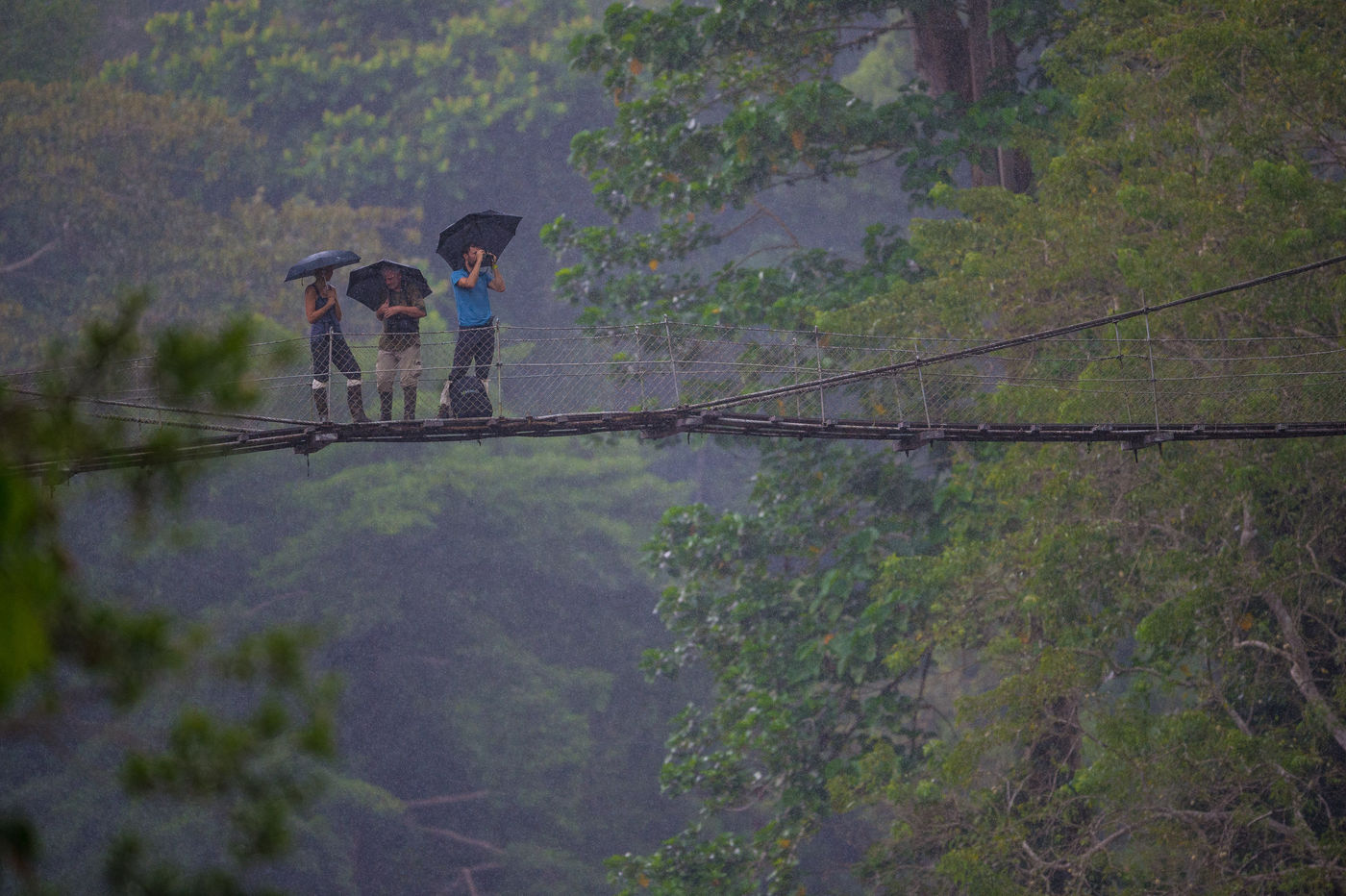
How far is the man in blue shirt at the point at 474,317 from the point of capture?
4719 mm

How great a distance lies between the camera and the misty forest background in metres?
1.96

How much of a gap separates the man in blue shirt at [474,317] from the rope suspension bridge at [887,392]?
0.32 feet

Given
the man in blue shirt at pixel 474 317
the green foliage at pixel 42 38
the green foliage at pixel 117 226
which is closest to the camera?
the man in blue shirt at pixel 474 317

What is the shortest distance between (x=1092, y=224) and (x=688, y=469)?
1350cm

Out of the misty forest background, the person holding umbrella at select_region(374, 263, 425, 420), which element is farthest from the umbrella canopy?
the misty forest background

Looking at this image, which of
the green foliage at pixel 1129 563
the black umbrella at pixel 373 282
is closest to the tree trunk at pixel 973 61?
the green foliage at pixel 1129 563

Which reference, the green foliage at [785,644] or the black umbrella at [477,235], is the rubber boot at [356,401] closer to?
the black umbrella at [477,235]

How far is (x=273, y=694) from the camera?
1.72m

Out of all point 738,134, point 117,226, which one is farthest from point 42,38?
point 738,134

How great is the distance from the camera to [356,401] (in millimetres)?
4520

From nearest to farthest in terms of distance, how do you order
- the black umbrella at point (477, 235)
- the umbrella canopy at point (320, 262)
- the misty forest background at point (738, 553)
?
1. the misty forest background at point (738, 553)
2. the umbrella canopy at point (320, 262)
3. the black umbrella at point (477, 235)

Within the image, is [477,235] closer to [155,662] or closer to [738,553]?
[155,662]

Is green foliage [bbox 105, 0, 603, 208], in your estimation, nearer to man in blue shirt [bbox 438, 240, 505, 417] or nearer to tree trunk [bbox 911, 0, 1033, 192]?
tree trunk [bbox 911, 0, 1033, 192]

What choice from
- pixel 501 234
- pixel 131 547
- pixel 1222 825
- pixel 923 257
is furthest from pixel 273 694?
pixel 923 257
